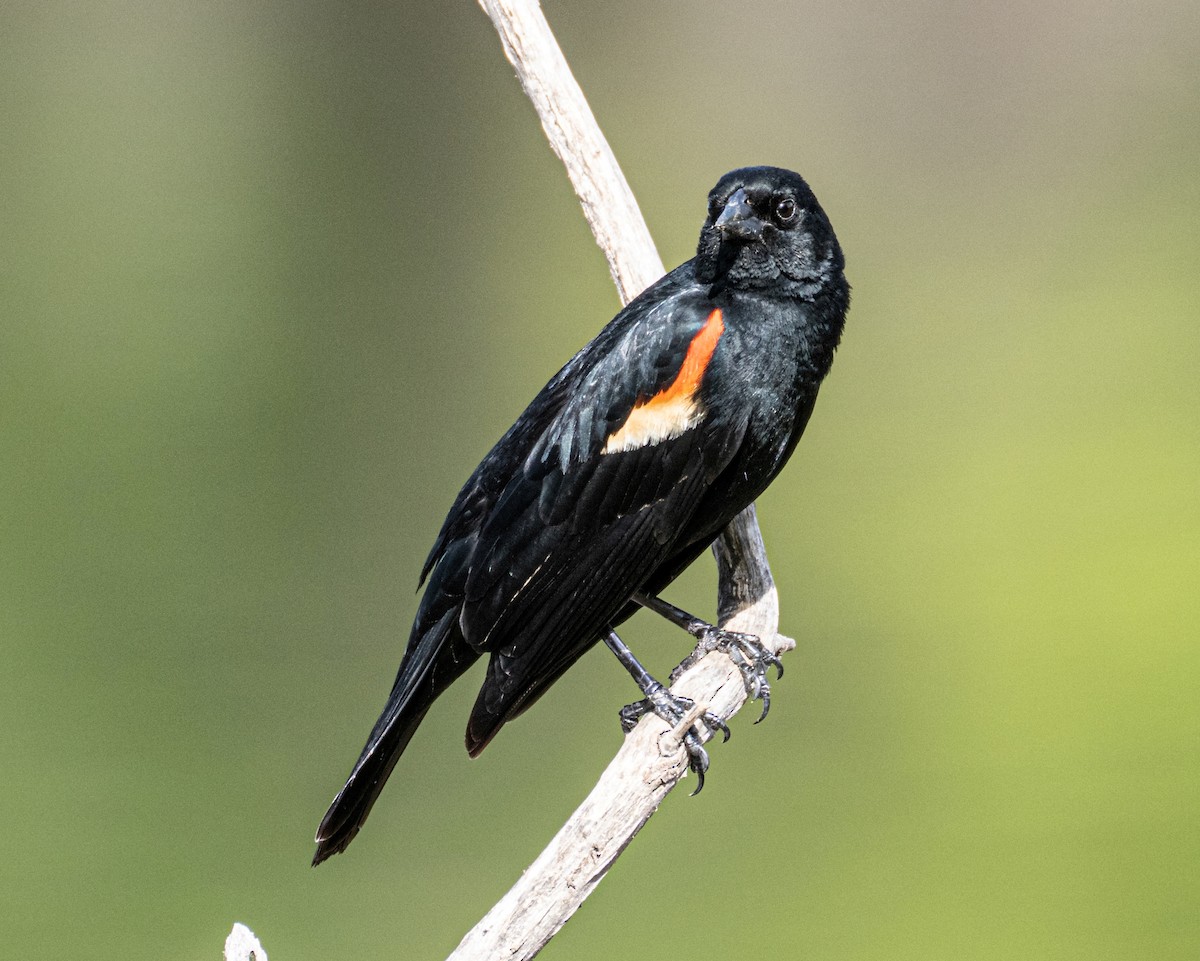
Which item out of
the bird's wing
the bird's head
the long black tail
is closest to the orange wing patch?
the bird's wing

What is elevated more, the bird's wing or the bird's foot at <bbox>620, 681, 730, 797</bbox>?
the bird's wing

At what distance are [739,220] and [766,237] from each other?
6 cm

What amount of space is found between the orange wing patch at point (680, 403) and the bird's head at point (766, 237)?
106 mm

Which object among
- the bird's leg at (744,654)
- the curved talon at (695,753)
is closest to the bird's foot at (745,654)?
the bird's leg at (744,654)

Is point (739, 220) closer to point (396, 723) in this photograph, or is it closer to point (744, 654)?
point (744, 654)

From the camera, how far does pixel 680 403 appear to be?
79.8 inches

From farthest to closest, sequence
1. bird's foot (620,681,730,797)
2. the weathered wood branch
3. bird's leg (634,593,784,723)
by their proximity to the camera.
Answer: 1. bird's leg (634,593,784,723)
2. bird's foot (620,681,730,797)
3. the weathered wood branch

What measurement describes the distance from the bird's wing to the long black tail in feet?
0.20

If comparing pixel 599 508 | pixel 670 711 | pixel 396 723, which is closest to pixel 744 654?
pixel 670 711

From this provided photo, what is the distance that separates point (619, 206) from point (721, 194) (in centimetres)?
32

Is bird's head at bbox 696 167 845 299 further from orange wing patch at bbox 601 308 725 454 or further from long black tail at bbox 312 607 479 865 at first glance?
long black tail at bbox 312 607 479 865

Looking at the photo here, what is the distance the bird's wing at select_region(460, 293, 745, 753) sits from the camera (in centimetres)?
203

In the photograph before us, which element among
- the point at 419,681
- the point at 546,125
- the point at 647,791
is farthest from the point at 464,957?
the point at 546,125

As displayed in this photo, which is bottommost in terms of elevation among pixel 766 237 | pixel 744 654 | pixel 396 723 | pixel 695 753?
pixel 695 753
